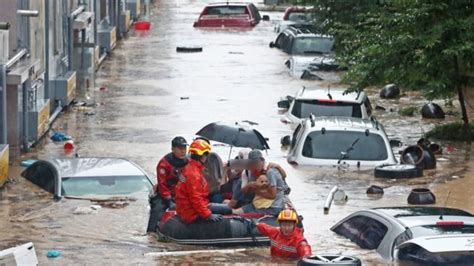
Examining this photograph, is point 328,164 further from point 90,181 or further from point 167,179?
point 167,179

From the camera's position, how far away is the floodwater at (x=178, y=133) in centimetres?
1962

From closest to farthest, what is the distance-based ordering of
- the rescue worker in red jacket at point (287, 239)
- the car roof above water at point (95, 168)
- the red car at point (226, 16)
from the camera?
the rescue worker in red jacket at point (287, 239) < the car roof above water at point (95, 168) < the red car at point (226, 16)

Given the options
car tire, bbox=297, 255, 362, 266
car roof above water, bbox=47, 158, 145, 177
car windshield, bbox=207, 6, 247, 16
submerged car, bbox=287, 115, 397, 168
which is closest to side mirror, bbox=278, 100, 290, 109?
submerged car, bbox=287, 115, 397, 168

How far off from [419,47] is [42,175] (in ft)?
30.2

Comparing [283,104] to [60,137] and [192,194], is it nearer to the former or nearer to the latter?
[60,137]

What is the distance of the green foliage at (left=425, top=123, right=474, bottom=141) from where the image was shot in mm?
31500

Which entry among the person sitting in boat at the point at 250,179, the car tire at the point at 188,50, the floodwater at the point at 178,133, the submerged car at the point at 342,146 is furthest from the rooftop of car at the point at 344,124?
the car tire at the point at 188,50

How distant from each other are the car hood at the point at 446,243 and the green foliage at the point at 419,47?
14298 millimetres

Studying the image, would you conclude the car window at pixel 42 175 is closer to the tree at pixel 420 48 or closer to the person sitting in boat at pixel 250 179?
the person sitting in boat at pixel 250 179

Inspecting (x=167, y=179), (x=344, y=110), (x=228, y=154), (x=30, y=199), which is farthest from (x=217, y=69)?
(x=167, y=179)

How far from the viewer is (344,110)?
30.1 metres

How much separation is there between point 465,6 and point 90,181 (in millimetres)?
10365

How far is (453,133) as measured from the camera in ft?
104

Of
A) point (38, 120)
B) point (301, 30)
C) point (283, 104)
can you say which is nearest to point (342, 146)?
point (38, 120)
